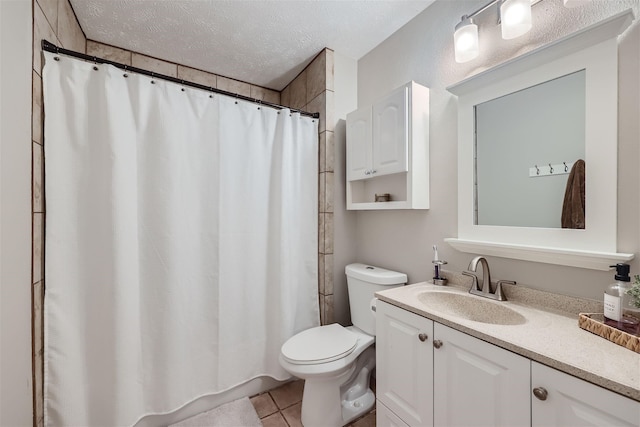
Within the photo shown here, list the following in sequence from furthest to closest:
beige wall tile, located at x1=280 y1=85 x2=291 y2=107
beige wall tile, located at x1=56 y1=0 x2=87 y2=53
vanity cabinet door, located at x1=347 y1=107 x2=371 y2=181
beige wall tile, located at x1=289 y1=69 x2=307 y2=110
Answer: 1. beige wall tile, located at x1=280 y1=85 x2=291 y2=107
2. beige wall tile, located at x1=289 y1=69 x2=307 y2=110
3. vanity cabinet door, located at x1=347 y1=107 x2=371 y2=181
4. beige wall tile, located at x1=56 y1=0 x2=87 y2=53

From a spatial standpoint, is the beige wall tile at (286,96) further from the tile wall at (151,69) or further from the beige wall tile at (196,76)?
the beige wall tile at (196,76)

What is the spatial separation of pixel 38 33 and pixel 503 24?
78.0 inches

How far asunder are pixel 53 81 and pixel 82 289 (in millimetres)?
966

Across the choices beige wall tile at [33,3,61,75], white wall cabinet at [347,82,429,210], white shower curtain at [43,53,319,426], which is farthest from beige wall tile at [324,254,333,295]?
beige wall tile at [33,3,61,75]

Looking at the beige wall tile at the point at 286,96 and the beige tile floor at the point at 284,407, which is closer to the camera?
the beige tile floor at the point at 284,407

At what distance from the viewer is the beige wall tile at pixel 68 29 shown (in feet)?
4.51

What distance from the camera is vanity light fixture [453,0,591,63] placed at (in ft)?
3.61

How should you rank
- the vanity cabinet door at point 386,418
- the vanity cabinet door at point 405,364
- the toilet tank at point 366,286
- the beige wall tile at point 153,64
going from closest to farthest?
the vanity cabinet door at point 405,364
the vanity cabinet door at point 386,418
the toilet tank at point 366,286
the beige wall tile at point 153,64

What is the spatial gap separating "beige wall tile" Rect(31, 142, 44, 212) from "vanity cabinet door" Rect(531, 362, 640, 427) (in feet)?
6.33

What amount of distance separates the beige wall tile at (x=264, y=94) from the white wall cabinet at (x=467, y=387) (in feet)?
6.86

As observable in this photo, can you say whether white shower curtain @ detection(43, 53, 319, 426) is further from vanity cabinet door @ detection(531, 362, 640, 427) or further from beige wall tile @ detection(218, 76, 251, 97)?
vanity cabinet door @ detection(531, 362, 640, 427)

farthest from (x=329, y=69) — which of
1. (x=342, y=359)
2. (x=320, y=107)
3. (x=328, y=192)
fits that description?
(x=342, y=359)

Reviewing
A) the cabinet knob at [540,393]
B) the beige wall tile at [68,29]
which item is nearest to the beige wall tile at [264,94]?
the beige wall tile at [68,29]

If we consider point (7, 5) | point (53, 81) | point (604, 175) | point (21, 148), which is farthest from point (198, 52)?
point (604, 175)
